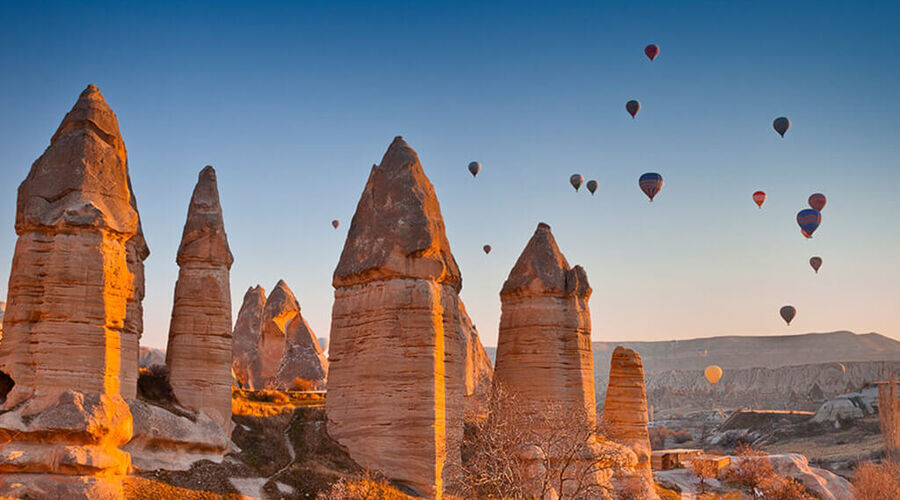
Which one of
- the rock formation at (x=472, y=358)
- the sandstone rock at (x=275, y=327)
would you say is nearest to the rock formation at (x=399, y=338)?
the rock formation at (x=472, y=358)

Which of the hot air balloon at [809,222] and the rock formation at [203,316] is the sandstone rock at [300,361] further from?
the hot air balloon at [809,222]

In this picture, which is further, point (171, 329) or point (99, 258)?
point (171, 329)

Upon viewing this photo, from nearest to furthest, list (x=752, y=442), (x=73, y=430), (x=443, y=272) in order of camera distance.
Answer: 1. (x=73, y=430)
2. (x=443, y=272)
3. (x=752, y=442)

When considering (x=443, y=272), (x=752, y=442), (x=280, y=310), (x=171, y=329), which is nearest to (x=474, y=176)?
(x=280, y=310)

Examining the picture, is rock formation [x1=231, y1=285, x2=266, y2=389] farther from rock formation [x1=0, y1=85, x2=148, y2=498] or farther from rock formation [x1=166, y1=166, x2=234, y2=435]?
rock formation [x1=0, y1=85, x2=148, y2=498]

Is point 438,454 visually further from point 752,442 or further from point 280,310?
point 752,442

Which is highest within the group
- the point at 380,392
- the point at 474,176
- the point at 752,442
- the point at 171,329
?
the point at 474,176

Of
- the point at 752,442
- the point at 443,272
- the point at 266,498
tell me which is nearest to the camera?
the point at 266,498
